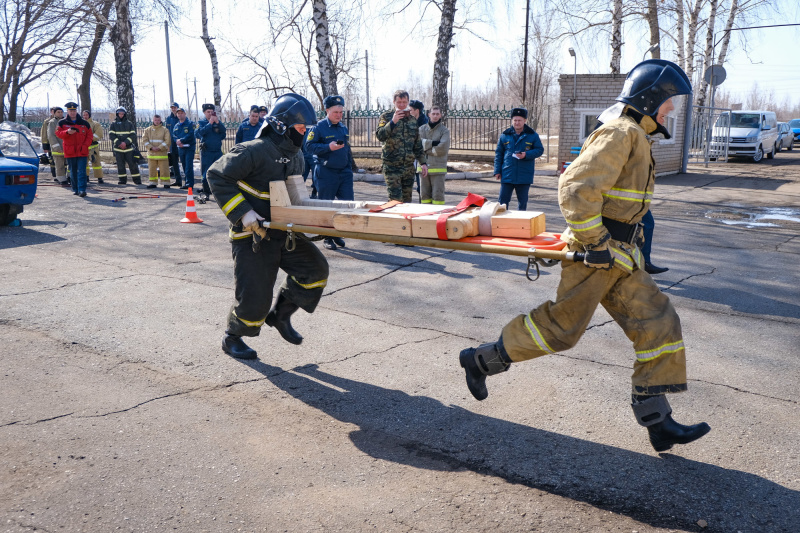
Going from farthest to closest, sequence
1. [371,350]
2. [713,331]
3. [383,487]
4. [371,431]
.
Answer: [713,331] < [371,350] < [371,431] < [383,487]

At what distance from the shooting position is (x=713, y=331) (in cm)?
579

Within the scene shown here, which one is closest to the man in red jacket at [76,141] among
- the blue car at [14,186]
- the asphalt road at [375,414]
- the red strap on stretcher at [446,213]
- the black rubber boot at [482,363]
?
the blue car at [14,186]

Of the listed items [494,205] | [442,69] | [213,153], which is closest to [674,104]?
[494,205]

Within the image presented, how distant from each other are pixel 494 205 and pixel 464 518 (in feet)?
5.90

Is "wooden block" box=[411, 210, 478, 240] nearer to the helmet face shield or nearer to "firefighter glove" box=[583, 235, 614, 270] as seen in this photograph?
"firefighter glove" box=[583, 235, 614, 270]

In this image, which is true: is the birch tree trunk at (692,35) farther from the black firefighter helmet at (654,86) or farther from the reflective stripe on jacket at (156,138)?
the black firefighter helmet at (654,86)

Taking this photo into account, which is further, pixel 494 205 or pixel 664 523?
pixel 494 205

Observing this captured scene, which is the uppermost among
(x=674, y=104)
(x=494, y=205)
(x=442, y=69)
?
(x=442, y=69)

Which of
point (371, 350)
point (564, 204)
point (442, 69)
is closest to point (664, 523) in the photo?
point (564, 204)

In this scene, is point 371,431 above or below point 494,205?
below

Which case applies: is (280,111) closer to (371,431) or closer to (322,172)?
(371,431)

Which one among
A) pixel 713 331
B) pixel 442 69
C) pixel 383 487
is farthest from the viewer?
pixel 442 69

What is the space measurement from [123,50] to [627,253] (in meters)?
21.7

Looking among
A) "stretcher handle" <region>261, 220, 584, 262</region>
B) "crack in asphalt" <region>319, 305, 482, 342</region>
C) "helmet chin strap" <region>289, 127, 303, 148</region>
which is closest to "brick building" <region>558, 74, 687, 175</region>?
"crack in asphalt" <region>319, 305, 482, 342</region>
